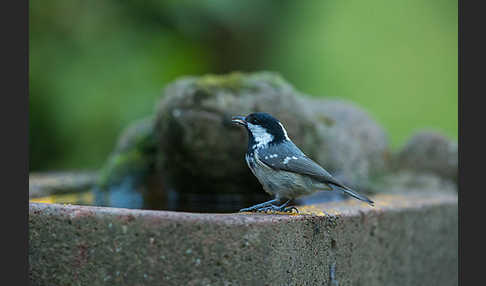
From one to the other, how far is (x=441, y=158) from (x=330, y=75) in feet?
10.5

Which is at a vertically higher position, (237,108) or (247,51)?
(247,51)

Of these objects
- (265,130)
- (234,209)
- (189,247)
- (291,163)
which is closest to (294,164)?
(291,163)

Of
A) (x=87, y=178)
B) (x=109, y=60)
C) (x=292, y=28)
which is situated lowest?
(x=87, y=178)

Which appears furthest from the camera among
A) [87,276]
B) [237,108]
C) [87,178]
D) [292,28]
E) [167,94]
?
[292,28]

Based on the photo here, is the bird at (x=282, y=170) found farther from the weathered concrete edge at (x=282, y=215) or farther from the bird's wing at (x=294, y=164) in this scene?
the weathered concrete edge at (x=282, y=215)

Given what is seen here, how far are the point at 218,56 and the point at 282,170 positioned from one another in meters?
5.12

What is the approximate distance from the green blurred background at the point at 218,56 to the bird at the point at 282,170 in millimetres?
4054

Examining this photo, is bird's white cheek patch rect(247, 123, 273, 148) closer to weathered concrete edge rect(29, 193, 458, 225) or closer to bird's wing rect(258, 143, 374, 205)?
bird's wing rect(258, 143, 374, 205)

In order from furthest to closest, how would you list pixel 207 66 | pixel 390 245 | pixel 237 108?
pixel 207 66 → pixel 237 108 → pixel 390 245

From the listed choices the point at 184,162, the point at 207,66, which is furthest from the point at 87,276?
Answer: the point at 207,66

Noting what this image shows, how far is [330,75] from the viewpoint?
8344mm

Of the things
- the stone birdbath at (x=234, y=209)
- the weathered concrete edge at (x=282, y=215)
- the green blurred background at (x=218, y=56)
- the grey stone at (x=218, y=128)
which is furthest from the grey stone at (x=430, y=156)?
the green blurred background at (x=218, y=56)

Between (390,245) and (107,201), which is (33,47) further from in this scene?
(390,245)

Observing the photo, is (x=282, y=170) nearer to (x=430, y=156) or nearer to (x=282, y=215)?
(x=282, y=215)
